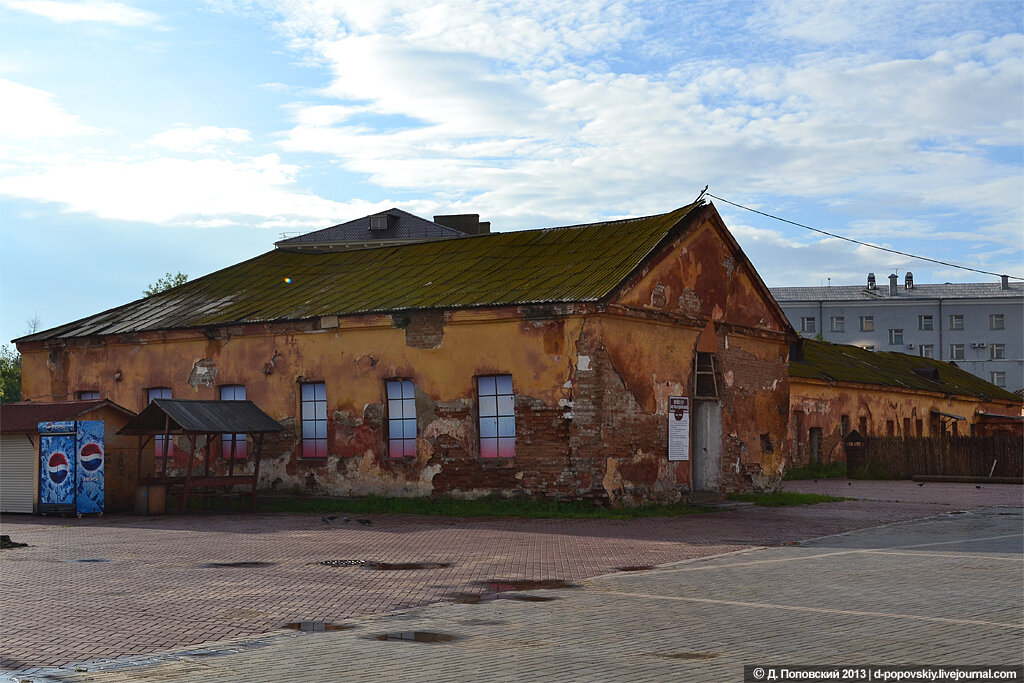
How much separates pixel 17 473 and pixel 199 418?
3.84m

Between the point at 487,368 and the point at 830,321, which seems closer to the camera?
the point at 487,368

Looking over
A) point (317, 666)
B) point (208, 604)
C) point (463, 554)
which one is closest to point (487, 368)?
point (463, 554)

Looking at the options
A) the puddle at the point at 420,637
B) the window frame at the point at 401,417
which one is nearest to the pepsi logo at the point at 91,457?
the window frame at the point at 401,417

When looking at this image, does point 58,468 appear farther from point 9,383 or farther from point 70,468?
point 9,383

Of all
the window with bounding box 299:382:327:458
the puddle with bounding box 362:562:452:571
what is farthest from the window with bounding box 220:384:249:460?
the puddle with bounding box 362:562:452:571

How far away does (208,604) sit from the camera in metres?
10.3

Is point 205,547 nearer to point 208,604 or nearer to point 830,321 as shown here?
point 208,604

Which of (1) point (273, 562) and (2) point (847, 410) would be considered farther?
(2) point (847, 410)

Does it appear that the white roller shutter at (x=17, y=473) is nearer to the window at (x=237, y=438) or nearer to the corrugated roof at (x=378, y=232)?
the window at (x=237, y=438)

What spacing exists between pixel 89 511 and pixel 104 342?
25.2 ft

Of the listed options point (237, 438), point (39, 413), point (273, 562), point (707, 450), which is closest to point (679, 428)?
point (707, 450)

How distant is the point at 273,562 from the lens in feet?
45.0

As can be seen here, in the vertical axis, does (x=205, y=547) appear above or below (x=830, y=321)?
below

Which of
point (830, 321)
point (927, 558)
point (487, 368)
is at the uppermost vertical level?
point (830, 321)
